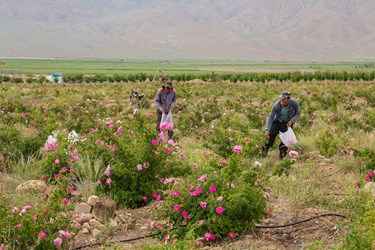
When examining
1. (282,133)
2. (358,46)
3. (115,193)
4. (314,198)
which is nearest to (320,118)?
(282,133)

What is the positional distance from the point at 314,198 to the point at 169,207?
2.15 meters

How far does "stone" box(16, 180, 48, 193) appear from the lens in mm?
6887

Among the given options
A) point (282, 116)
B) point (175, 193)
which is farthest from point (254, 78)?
point (175, 193)

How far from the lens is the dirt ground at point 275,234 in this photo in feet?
17.3

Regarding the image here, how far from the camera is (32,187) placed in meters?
6.91

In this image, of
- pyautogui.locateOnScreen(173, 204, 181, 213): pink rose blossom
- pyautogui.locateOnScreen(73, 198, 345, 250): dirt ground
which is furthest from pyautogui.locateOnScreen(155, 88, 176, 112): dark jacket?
pyautogui.locateOnScreen(173, 204, 181, 213): pink rose blossom

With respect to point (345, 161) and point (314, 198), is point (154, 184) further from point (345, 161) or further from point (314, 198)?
point (345, 161)

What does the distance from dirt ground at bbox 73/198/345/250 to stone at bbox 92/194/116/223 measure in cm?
26

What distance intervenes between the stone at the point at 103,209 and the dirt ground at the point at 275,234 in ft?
0.84

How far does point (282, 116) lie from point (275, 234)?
4.22 m

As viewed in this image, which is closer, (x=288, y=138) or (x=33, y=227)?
(x=33, y=227)

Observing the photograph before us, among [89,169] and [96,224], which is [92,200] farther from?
[89,169]

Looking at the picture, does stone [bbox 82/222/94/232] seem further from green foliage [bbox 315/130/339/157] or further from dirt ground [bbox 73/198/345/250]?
green foliage [bbox 315/130/339/157]

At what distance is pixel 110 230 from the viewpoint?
5656 mm
